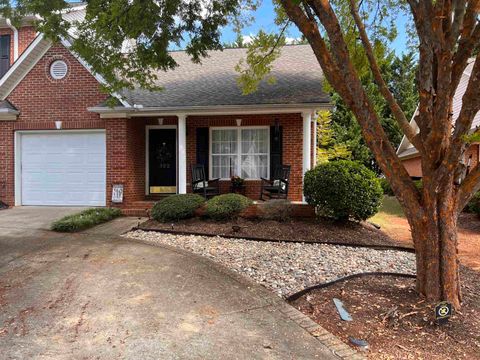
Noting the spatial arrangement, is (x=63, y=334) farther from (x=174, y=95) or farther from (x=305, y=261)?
(x=174, y=95)

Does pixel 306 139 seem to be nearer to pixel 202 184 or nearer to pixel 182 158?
pixel 202 184

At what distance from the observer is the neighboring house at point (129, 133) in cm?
1032

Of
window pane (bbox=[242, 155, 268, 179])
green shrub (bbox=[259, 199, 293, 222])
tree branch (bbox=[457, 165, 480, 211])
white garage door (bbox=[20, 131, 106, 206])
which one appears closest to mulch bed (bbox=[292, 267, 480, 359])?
tree branch (bbox=[457, 165, 480, 211])

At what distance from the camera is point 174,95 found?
1078 cm

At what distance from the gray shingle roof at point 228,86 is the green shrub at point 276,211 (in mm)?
2642

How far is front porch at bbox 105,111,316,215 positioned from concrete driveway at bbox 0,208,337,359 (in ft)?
15.2

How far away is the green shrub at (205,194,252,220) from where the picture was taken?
8.61 meters

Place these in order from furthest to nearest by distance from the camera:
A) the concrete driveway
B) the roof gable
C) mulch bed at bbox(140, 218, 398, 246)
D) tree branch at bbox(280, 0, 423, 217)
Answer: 1. the roof gable
2. mulch bed at bbox(140, 218, 398, 246)
3. tree branch at bbox(280, 0, 423, 217)
4. the concrete driveway

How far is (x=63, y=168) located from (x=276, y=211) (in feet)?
21.4

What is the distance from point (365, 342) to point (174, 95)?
350 inches

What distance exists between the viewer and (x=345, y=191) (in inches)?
318

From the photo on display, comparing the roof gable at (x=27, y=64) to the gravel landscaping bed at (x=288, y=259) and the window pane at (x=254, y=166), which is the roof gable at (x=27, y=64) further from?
the gravel landscaping bed at (x=288, y=259)

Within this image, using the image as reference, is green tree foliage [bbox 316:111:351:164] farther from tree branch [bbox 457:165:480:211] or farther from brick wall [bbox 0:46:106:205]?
tree branch [bbox 457:165:480:211]

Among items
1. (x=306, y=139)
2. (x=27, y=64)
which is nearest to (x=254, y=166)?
(x=306, y=139)
